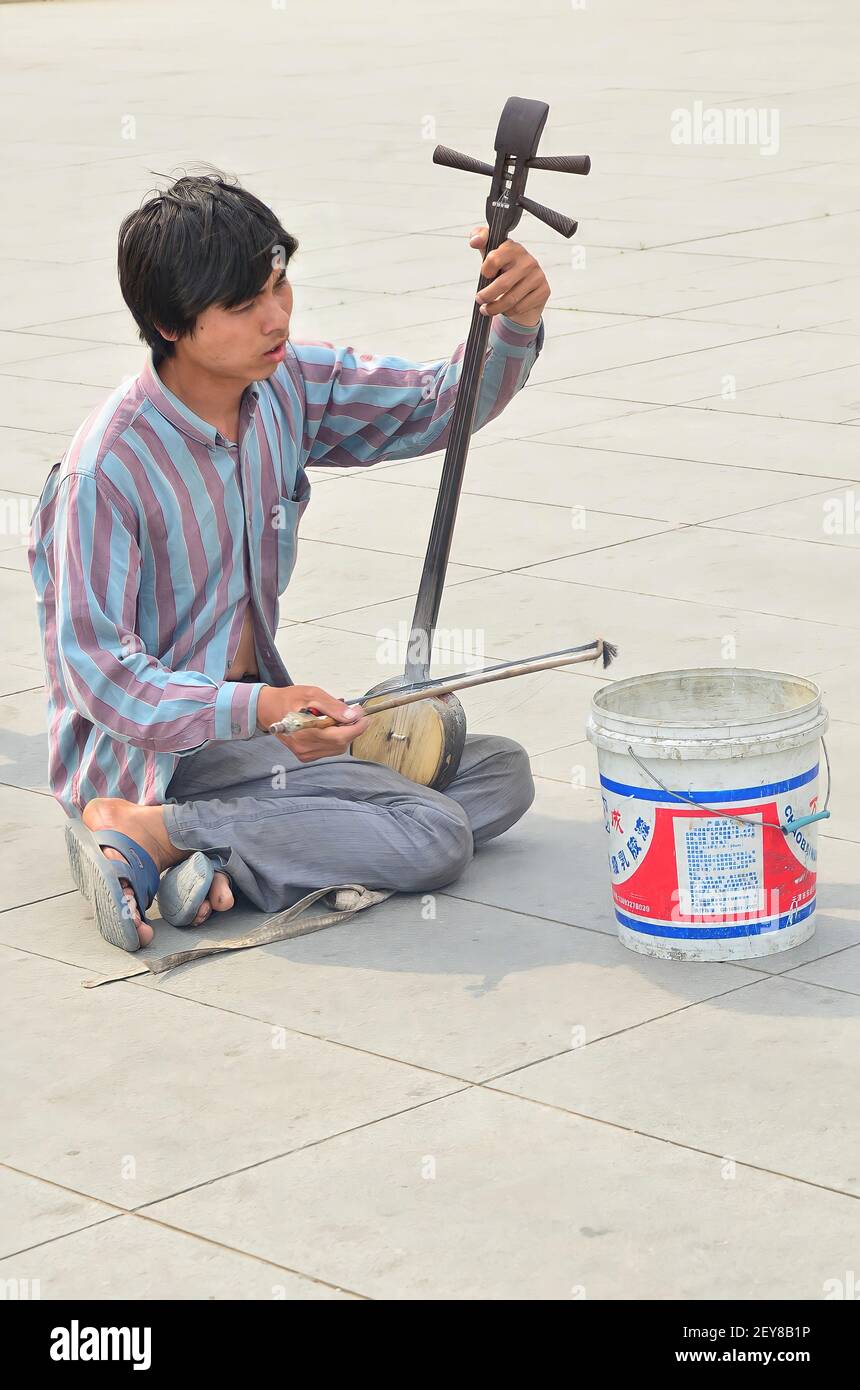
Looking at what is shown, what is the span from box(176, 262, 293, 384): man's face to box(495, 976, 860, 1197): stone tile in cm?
127

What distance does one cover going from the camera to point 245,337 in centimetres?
345

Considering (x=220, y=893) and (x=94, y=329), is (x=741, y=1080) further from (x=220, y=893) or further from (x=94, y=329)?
(x=94, y=329)

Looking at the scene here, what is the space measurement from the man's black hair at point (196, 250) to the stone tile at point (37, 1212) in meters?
1.45

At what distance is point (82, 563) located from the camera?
11.3 ft

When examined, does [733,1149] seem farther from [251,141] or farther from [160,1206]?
[251,141]

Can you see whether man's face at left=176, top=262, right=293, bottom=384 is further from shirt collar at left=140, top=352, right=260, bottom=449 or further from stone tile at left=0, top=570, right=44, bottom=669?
stone tile at left=0, top=570, right=44, bottom=669

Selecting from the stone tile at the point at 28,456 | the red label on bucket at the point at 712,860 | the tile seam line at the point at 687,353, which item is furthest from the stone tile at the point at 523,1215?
the tile seam line at the point at 687,353

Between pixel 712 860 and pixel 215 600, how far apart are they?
1.01 metres

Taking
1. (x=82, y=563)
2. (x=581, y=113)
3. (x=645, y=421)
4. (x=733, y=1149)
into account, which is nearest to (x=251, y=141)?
(x=581, y=113)

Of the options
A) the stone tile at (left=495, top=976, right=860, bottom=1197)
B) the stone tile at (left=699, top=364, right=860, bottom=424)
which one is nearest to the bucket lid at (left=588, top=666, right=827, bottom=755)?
the stone tile at (left=495, top=976, right=860, bottom=1197)

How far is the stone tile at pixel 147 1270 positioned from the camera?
8.09 ft

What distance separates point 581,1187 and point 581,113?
1298cm

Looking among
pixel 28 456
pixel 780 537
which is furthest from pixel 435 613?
pixel 28 456

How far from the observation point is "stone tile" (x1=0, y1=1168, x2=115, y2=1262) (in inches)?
102
